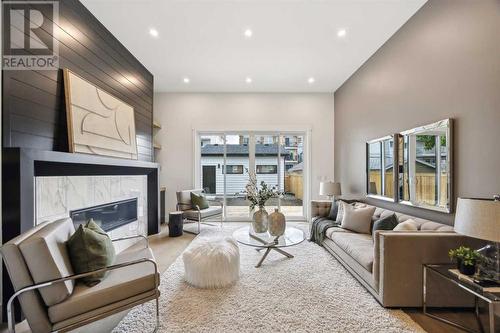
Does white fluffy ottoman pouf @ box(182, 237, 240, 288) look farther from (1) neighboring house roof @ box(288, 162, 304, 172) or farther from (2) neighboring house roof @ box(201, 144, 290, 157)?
(1) neighboring house roof @ box(288, 162, 304, 172)

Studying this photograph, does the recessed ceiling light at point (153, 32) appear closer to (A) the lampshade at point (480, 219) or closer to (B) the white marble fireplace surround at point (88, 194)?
(B) the white marble fireplace surround at point (88, 194)

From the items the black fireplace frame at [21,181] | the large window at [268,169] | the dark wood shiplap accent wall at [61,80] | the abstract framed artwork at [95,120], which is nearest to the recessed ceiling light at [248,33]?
the dark wood shiplap accent wall at [61,80]

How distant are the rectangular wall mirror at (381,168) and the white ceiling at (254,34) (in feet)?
5.10

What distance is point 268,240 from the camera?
308 cm

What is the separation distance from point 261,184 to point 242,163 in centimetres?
247

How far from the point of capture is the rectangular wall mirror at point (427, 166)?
236cm

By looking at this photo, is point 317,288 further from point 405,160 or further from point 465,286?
point 405,160

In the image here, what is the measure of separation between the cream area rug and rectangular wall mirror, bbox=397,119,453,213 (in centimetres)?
127

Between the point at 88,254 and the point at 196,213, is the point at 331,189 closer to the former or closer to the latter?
the point at 196,213

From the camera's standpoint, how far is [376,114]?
3703mm

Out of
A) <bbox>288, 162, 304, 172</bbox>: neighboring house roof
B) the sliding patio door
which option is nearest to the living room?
the sliding patio door

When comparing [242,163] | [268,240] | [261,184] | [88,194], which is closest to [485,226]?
[268,240]

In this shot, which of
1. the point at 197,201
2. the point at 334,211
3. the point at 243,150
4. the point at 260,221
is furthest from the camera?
the point at 243,150

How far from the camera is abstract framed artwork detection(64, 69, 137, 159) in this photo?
2.45m
